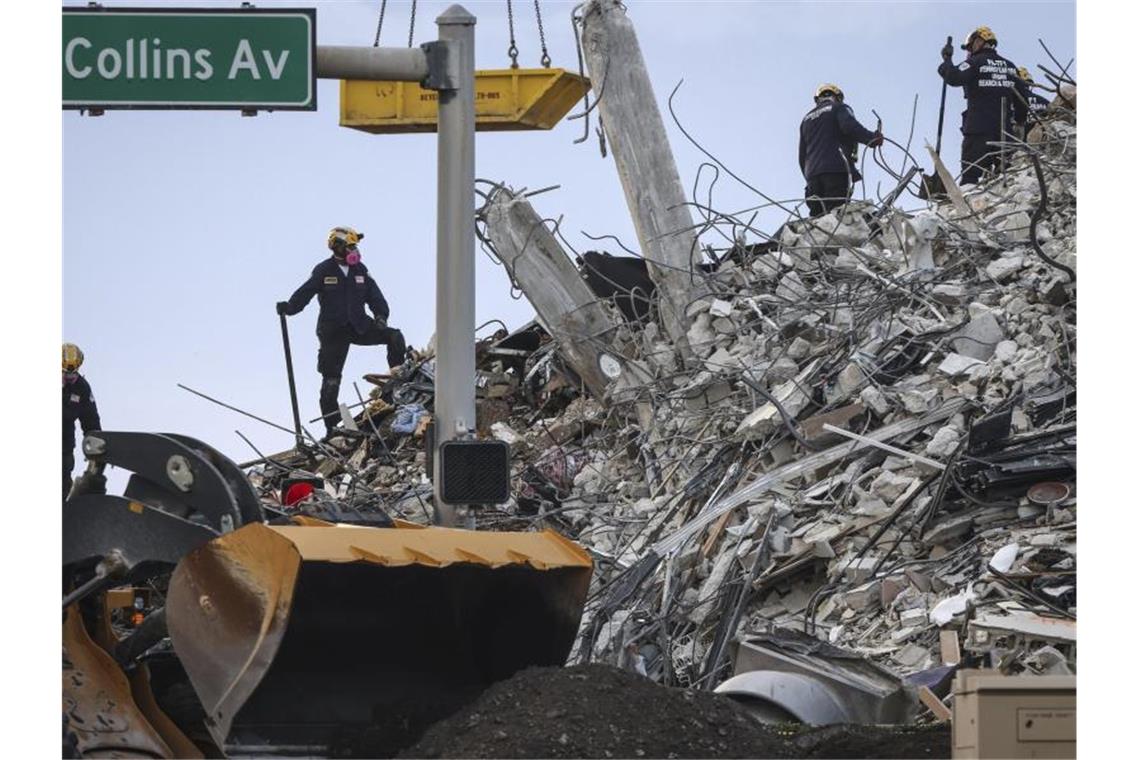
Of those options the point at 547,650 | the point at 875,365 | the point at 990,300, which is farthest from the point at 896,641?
the point at 990,300

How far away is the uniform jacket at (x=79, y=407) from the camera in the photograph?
1814 cm

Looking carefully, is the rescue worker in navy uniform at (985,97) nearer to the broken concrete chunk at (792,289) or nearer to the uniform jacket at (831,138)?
the uniform jacket at (831,138)

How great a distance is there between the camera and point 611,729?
24.1 ft

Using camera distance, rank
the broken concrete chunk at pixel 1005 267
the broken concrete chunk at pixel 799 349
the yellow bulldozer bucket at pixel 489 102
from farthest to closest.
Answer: the yellow bulldozer bucket at pixel 489 102 → the broken concrete chunk at pixel 799 349 → the broken concrete chunk at pixel 1005 267

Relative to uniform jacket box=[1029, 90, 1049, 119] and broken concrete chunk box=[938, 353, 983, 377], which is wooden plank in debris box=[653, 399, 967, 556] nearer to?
broken concrete chunk box=[938, 353, 983, 377]

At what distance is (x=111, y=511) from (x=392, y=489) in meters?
9.37

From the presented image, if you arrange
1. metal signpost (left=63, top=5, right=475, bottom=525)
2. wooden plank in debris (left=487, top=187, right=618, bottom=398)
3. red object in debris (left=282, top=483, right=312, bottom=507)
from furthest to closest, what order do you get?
wooden plank in debris (left=487, top=187, right=618, bottom=398) < red object in debris (left=282, top=483, right=312, bottom=507) < metal signpost (left=63, top=5, right=475, bottom=525)

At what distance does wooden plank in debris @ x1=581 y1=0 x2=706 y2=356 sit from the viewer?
1587 cm

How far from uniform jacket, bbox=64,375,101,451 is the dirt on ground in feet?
36.9

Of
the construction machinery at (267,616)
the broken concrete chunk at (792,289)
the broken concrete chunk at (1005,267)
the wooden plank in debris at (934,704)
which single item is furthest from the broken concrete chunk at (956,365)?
the construction machinery at (267,616)

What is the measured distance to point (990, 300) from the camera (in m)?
14.2

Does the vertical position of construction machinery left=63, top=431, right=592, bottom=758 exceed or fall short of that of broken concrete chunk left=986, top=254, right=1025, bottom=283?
it falls short

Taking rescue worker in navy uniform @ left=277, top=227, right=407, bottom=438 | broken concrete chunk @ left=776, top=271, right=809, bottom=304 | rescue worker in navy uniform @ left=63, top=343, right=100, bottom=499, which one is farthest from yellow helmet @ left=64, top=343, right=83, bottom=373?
broken concrete chunk @ left=776, top=271, right=809, bottom=304

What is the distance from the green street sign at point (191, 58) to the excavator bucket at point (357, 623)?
3.25 meters
